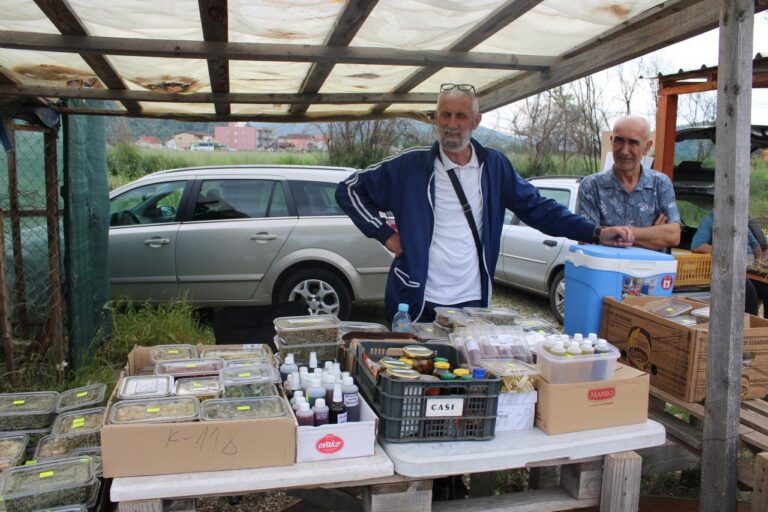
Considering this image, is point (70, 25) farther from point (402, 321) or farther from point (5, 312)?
point (5, 312)

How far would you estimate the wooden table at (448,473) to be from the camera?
170cm

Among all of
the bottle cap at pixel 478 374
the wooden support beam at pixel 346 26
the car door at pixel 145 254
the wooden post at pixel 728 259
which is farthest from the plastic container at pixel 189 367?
the car door at pixel 145 254

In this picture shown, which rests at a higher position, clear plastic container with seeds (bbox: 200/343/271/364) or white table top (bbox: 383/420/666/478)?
clear plastic container with seeds (bbox: 200/343/271/364)

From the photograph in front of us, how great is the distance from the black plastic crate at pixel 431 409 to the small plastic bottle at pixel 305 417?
220mm

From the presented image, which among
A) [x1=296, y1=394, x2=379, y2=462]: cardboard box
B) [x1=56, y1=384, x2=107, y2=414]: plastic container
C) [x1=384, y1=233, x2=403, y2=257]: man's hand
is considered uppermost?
[x1=384, y1=233, x2=403, y2=257]: man's hand

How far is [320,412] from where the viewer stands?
6.08ft

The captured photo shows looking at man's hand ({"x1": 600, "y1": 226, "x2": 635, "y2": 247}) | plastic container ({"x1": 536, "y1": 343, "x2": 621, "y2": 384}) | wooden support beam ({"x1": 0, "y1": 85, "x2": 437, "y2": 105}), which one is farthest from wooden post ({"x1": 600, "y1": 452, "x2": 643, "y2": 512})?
wooden support beam ({"x1": 0, "y1": 85, "x2": 437, "y2": 105})

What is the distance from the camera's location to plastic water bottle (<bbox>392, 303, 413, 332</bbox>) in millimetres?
2844

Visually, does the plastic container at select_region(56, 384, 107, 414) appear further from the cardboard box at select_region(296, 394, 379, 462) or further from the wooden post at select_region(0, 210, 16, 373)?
the wooden post at select_region(0, 210, 16, 373)

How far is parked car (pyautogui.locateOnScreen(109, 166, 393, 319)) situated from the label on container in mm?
4442

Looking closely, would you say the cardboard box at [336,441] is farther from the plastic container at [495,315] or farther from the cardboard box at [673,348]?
the cardboard box at [673,348]

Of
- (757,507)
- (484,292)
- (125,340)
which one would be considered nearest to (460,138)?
(484,292)

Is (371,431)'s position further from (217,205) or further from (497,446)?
(217,205)

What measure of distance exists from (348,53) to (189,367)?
5.53ft
